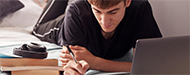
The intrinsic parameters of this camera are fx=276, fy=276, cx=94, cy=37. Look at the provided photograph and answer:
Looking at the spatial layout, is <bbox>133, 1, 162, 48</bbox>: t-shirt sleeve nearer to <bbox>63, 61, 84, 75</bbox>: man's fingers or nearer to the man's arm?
the man's arm

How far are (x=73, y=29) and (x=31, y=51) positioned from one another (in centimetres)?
26

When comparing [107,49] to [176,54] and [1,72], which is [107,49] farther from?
[176,54]

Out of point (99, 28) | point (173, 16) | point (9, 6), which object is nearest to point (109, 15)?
point (99, 28)

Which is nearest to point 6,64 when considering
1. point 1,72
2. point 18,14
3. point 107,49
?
point 1,72

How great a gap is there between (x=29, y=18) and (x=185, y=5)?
116cm

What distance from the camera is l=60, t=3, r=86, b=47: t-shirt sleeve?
4.28ft

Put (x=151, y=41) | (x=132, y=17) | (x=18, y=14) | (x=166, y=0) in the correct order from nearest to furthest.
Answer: (x=151, y=41), (x=132, y=17), (x=166, y=0), (x=18, y=14)

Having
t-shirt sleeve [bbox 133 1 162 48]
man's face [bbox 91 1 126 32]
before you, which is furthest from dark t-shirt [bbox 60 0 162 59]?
man's face [bbox 91 1 126 32]

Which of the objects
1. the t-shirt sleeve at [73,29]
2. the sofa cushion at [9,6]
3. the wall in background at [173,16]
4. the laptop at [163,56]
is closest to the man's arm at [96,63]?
the t-shirt sleeve at [73,29]

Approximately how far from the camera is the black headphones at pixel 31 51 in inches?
45.0

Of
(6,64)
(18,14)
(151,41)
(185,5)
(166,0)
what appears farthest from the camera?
(18,14)

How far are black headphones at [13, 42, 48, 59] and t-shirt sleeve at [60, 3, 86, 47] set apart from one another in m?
0.17

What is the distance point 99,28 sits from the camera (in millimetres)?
1353

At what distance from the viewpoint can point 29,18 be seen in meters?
2.15
